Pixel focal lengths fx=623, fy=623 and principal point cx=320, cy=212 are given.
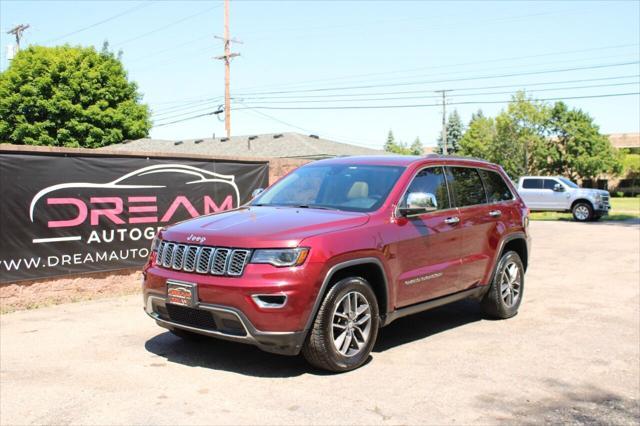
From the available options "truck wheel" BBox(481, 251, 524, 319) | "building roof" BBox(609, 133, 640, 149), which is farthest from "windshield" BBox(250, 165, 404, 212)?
"building roof" BBox(609, 133, 640, 149)

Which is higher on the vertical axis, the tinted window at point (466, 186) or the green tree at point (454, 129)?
the green tree at point (454, 129)

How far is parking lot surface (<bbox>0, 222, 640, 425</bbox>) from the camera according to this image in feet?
14.6

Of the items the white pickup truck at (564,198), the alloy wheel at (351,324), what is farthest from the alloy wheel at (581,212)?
the alloy wheel at (351,324)

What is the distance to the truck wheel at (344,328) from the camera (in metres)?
5.05

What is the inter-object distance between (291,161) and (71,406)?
8.02 m

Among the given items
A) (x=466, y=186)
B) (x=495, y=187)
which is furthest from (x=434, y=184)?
(x=495, y=187)

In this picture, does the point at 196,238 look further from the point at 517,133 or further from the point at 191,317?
the point at 517,133

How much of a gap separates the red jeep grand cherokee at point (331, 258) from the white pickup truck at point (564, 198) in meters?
21.6

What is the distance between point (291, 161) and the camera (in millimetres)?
12094

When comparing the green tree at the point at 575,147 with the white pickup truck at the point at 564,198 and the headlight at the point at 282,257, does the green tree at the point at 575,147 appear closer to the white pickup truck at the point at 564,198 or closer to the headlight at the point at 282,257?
the white pickup truck at the point at 564,198

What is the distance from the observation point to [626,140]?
81.7 metres

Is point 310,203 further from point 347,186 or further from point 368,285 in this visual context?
point 368,285

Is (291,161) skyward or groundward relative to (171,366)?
skyward

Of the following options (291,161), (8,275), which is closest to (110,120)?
(291,161)
